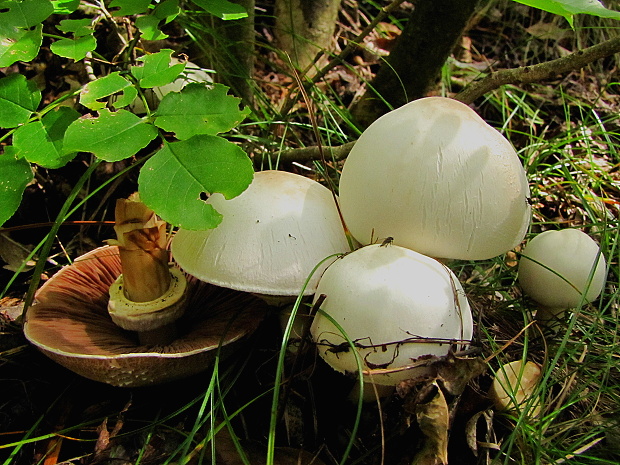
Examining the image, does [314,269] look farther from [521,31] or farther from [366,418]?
[521,31]

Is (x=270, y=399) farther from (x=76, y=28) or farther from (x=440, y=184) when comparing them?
(x=76, y=28)

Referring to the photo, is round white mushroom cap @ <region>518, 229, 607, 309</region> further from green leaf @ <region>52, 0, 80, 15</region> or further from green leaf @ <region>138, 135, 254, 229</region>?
green leaf @ <region>52, 0, 80, 15</region>

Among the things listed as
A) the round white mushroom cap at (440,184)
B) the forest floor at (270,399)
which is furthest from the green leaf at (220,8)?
the forest floor at (270,399)

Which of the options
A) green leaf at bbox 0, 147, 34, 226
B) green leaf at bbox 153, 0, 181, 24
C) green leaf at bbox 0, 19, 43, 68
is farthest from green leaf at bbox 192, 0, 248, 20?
green leaf at bbox 0, 147, 34, 226

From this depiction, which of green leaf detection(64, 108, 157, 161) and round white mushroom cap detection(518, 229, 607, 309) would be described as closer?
green leaf detection(64, 108, 157, 161)

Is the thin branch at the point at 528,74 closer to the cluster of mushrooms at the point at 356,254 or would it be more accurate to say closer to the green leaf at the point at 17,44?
the cluster of mushrooms at the point at 356,254

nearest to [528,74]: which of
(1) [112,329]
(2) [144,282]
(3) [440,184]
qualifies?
(3) [440,184]
